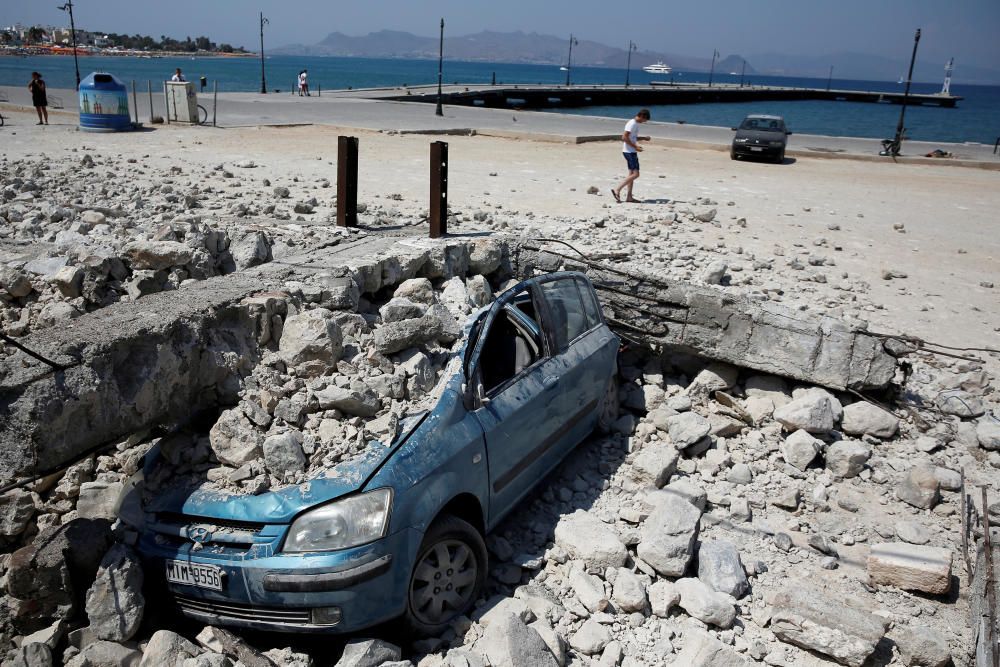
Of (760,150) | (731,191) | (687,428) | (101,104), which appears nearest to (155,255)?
(687,428)

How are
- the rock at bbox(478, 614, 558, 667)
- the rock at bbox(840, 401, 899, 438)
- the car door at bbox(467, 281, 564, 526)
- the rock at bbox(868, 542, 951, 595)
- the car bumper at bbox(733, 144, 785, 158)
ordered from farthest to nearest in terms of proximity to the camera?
the car bumper at bbox(733, 144, 785, 158)
the rock at bbox(840, 401, 899, 438)
the rock at bbox(868, 542, 951, 595)
the car door at bbox(467, 281, 564, 526)
the rock at bbox(478, 614, 558, 667)

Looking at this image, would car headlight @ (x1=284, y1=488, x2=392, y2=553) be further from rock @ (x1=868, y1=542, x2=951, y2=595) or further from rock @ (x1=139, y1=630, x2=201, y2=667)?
rock @ (x1=868, y1=542, x2=951, y2=595)

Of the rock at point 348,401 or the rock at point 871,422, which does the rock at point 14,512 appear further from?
the rock at point 871,422

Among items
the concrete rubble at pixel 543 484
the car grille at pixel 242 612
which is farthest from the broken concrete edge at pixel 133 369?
the car grille at pixel 242 612

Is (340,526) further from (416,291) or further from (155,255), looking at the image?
(155,255)

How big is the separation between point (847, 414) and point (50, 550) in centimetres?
623

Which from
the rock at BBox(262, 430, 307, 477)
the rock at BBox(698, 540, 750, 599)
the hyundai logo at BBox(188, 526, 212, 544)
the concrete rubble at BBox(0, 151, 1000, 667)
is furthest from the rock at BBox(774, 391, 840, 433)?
the hyundai logo at BBox(188, 526, 212, 544)

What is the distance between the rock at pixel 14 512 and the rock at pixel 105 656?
1.02 meters

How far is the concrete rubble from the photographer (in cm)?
397

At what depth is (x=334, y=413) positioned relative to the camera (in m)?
4.64

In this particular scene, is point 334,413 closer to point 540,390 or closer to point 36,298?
point 540,390

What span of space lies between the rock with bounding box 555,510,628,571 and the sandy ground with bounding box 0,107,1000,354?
5303 millimetres

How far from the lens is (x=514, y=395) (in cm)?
495

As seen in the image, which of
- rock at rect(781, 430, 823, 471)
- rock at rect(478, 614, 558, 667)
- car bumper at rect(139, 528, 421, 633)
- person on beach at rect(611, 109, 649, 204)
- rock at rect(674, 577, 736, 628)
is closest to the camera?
car bumper at rect(139, 528, 421, 633)
